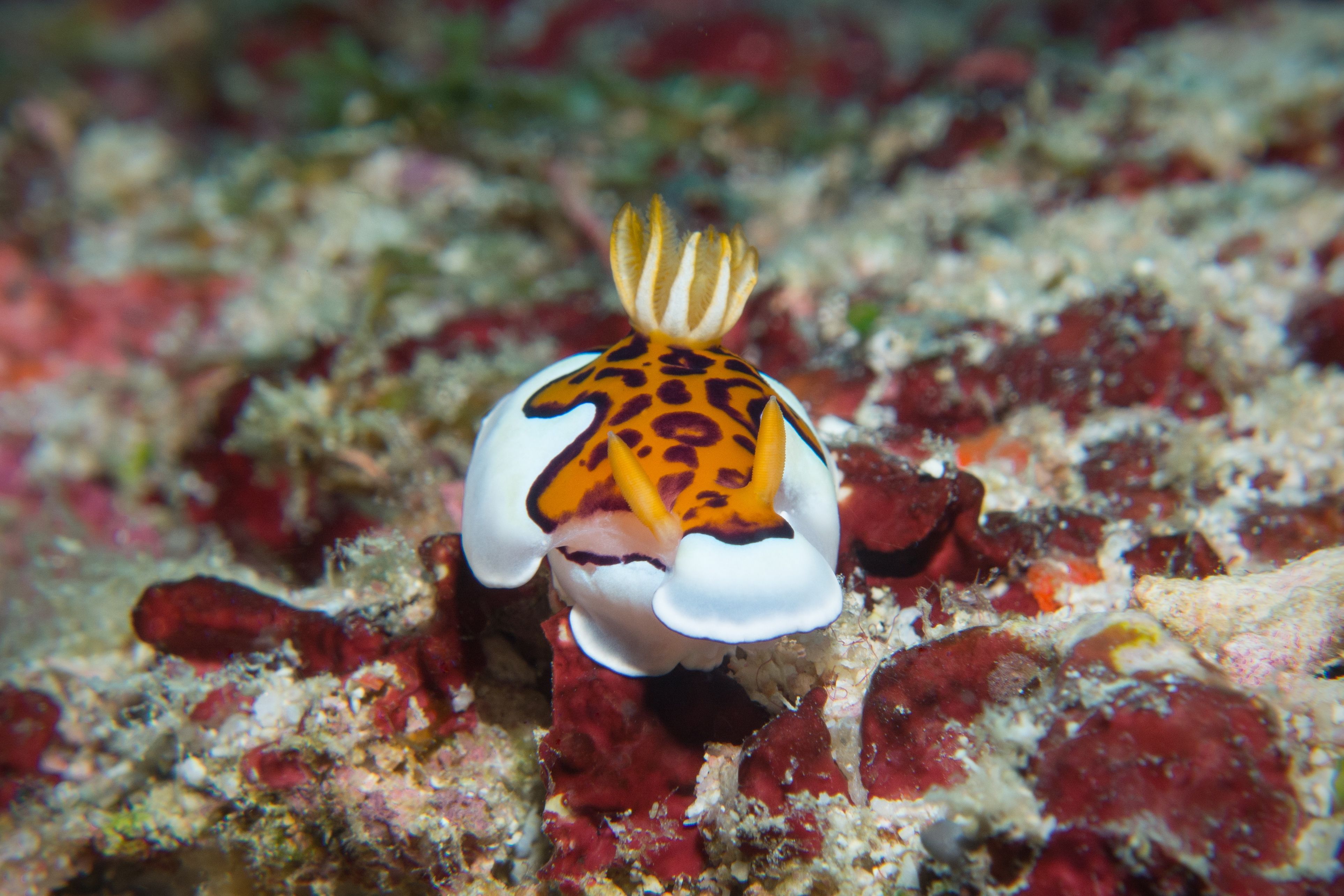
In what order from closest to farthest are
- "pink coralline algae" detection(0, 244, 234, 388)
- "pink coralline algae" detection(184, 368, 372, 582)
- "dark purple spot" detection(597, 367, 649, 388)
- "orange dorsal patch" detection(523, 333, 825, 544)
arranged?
"orange dorsal patch" detection(523, 333, 825, 544)
"dark purple spot" detection(597, 367, 649, 388)
"pink coralline algae" detection(184, 368, 372, 582)
"pink coralline algae" detection(0, 244, 234, 388)

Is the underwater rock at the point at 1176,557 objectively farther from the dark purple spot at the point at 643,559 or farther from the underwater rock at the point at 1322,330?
the underwater rock at the point at 1322,330

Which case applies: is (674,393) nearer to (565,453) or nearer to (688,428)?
(688,428)

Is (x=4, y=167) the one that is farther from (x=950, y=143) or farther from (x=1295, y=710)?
(x=1295, y=710)

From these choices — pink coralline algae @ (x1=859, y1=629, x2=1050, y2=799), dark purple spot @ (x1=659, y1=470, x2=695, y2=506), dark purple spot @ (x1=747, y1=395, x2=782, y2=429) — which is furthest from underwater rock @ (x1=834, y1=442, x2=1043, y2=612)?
dark purple spot @ (x1=659, y1=470, x2=695, y2=506)

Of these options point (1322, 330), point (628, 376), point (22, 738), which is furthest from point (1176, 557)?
point (22, 738)

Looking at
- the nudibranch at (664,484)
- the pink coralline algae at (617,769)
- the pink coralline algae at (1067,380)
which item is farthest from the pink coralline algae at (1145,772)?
the pink coralline algae at (1067,380)

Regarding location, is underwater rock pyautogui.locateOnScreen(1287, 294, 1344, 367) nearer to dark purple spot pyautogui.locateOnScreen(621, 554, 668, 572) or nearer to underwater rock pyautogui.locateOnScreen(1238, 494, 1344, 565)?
underwater rock pyautogui.locateOnScreen(1238, 494, 1344, 565)
